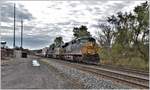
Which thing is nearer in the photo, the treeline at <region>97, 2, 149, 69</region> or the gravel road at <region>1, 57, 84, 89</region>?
the gravel road at <region>1, 57, 84, 89</region>

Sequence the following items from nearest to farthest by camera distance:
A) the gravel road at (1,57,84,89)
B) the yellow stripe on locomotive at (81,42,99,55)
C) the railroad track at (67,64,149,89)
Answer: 1. the gravel road at (1,57,84,89)
2. the railroad track at (67,64,149,89)
3. the yellow stripe on locomotive at (81,42,99,55)

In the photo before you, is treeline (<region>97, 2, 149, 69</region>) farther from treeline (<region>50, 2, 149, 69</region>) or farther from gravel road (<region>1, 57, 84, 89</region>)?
gravel road (<region>1, 57, 84, 89</region>)

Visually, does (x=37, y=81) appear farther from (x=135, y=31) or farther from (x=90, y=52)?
(x=135, y=31)

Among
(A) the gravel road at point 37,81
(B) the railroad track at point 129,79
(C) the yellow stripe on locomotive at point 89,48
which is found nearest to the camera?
(A) the gravel road at point 37,81

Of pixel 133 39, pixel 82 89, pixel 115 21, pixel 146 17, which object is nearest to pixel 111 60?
pixel 133 39

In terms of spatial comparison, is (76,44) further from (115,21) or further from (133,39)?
(115,21)

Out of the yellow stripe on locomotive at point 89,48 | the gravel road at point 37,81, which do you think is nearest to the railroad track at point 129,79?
the gravel road at point 37,81

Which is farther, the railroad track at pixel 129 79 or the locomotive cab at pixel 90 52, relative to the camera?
the locomotive cab at pixel 90 52

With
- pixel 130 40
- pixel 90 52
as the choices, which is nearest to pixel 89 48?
pixel 90 52

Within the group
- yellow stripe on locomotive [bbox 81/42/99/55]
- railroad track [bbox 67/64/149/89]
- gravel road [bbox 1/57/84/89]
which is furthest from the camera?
yellow stripe on locomotive [bbox 81/42/99/55]

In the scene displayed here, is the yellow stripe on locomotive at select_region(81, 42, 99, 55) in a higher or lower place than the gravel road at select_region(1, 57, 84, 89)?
higher

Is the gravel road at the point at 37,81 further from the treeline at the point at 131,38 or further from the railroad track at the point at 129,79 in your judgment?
the treeline at the point at 131,38

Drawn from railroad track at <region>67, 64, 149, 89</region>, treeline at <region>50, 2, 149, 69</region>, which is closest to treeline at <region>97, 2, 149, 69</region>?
treeline at <region>50, 2, 149, 69</region>

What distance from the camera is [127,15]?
5150 centimetres
